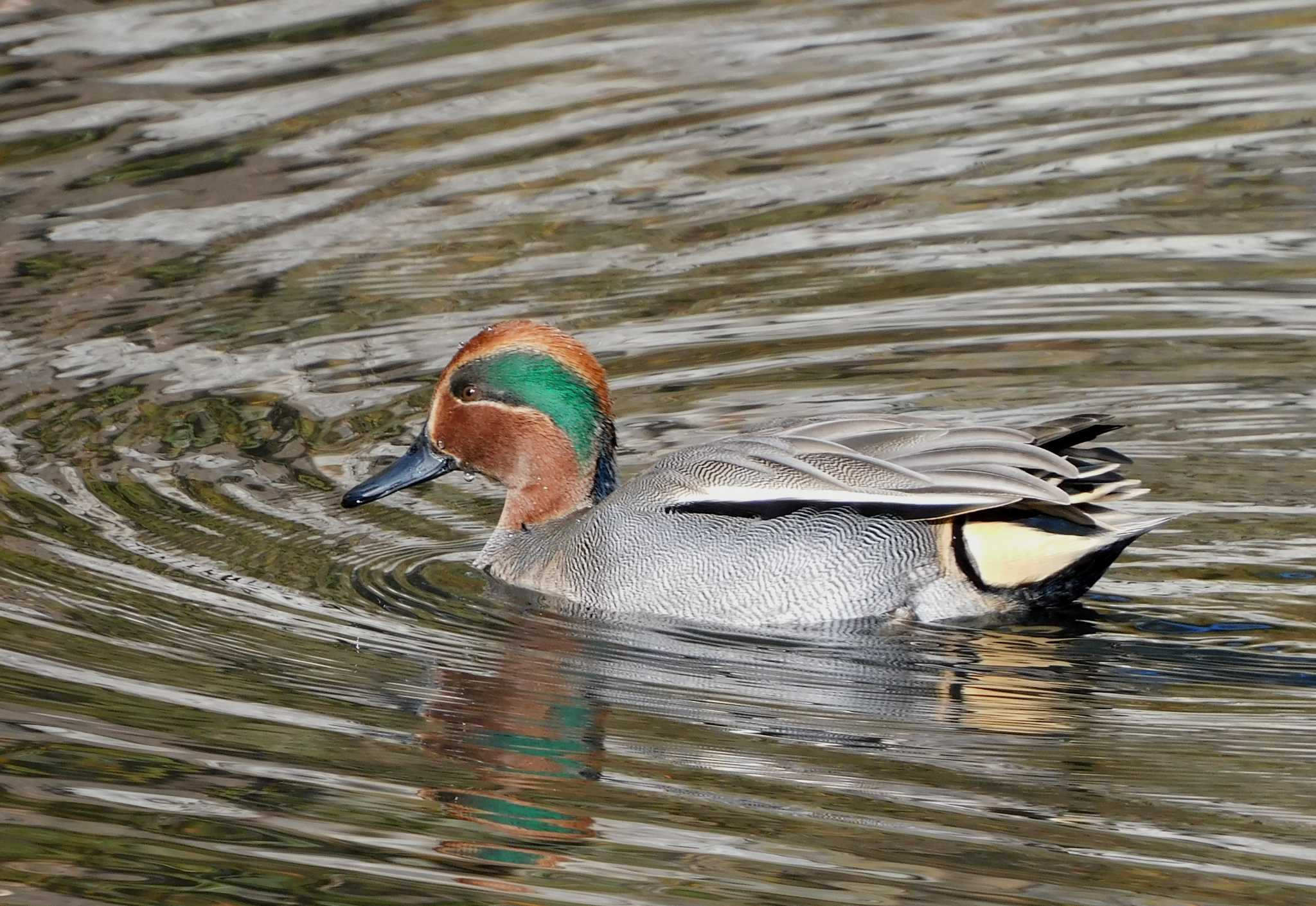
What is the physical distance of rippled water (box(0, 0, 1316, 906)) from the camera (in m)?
4.61

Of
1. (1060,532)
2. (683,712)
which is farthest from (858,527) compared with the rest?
(683,712)

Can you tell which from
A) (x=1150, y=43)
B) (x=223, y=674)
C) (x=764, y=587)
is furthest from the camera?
(x=1150, y=43)

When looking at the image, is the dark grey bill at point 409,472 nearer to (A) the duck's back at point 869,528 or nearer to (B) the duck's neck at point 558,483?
(B) the duck's neck at point 558,483

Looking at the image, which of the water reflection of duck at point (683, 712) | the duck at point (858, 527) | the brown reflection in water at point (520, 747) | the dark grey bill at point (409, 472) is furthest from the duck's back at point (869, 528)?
the dark grey bill at point (409, 472)

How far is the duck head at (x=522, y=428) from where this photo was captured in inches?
271

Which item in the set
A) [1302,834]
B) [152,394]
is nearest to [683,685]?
[1302,834]

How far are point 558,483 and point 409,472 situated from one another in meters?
0.48

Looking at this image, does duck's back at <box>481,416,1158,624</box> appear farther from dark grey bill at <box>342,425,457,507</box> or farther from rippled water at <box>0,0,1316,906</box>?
dark grey bill at <box>342,425,457,507</box>

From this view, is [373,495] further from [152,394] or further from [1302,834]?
[1302,834]

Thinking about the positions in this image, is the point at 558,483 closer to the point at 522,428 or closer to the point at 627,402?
the point at 522,428

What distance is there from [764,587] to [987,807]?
1714 millimetres

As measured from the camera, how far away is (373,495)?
6.89 metres

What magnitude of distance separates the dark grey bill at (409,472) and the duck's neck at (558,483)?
0.81 ft

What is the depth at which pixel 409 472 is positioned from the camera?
276 inches
